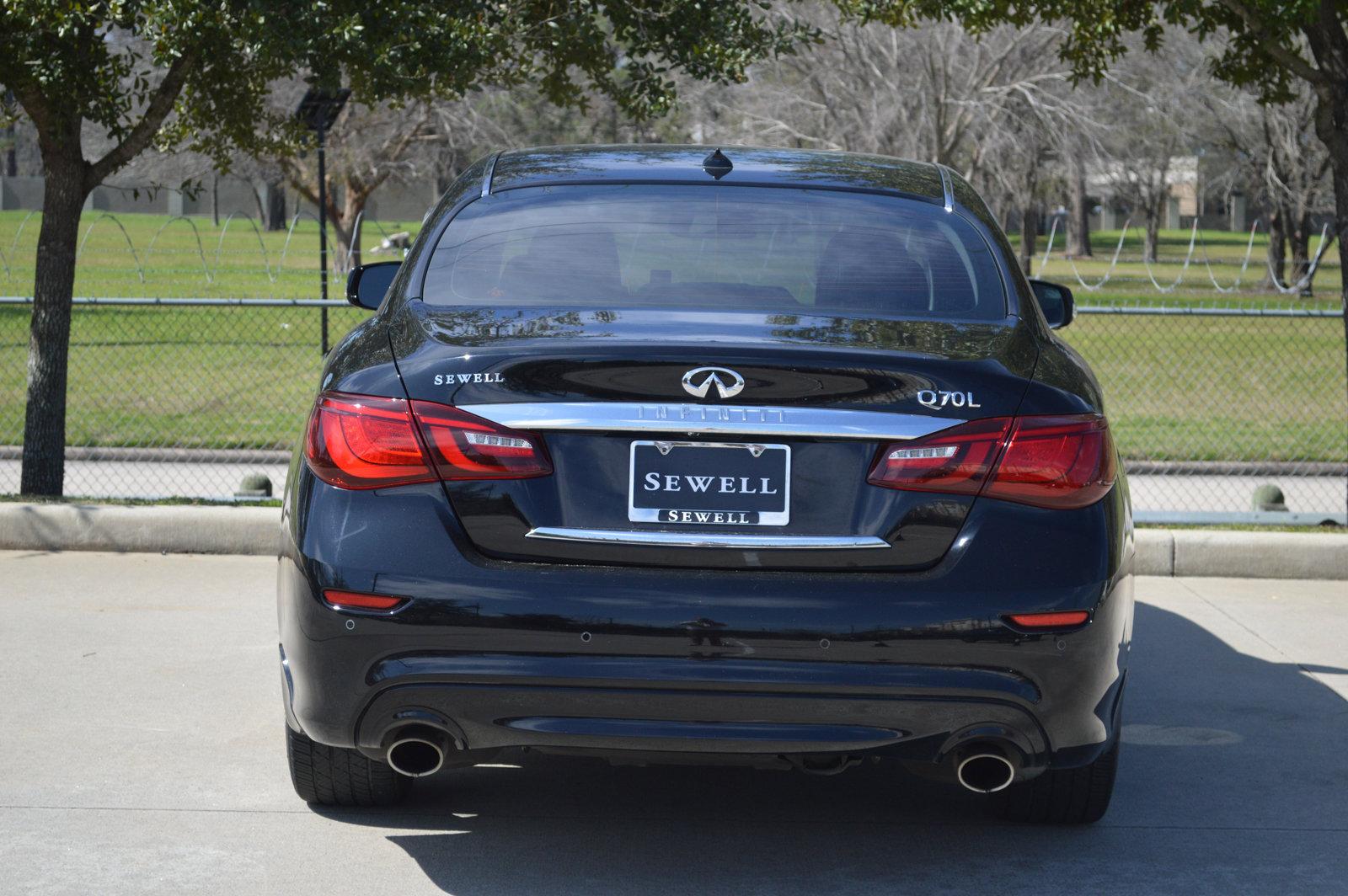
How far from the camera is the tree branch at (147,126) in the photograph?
8.53 metres

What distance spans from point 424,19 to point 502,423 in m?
5.46

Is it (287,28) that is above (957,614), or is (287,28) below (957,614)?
above

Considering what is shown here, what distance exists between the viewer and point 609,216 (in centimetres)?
434

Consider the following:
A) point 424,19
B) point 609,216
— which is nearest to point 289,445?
point 424,19

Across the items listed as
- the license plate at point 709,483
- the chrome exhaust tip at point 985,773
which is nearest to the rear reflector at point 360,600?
the license plate at point 709,483

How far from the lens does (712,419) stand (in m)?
3.46

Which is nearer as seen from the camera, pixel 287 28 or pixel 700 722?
pixel 700 722

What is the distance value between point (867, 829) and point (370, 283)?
2259 mm

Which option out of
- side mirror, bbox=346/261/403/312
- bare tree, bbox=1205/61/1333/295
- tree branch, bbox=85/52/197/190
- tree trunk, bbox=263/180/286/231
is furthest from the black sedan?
tree trunk, bbox=263/180/286/231

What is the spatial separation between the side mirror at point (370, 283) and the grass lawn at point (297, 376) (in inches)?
256

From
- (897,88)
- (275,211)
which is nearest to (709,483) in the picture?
(897,88)

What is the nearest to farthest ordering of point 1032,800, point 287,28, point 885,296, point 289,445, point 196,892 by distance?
point 196,892
point 885,296
point 1032,800
point 287,28
point 289,445

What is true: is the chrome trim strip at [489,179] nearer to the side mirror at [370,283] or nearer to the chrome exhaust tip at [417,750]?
the side mirror at [370,283]

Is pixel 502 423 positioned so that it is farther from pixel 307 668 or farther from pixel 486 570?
pixel 307 668
